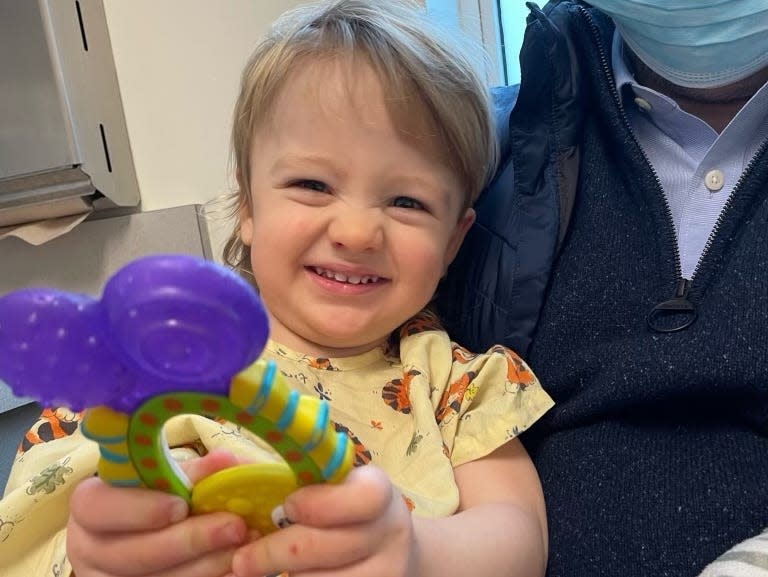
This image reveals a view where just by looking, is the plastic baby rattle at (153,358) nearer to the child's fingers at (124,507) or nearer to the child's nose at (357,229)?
the child's fingers at (124,507)

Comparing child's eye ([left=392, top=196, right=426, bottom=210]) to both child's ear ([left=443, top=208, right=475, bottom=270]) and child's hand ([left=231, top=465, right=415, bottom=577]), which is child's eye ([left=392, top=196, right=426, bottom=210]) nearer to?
child's ear ([left=443, top=208, right=475, bottom=270])

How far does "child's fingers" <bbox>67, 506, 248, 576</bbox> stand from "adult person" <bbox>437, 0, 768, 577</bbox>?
1.19 ft

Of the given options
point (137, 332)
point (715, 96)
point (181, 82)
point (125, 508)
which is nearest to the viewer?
point (137, 332)

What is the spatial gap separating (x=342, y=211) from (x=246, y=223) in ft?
0.61

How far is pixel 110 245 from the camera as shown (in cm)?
131

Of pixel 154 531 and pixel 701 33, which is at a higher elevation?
pixel 701 33

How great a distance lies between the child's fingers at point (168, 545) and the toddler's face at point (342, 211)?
34cm

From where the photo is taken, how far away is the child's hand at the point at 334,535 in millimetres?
373

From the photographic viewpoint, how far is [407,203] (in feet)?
2.47

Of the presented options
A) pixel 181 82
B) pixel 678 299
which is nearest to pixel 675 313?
pixel 678 299

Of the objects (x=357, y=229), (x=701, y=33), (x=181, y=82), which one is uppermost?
(x=701, y=33)

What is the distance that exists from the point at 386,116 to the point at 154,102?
0.75 metres

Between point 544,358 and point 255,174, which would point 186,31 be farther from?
point 544,358

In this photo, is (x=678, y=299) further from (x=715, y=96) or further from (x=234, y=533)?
(x=234, y=533)
